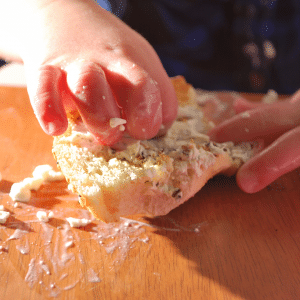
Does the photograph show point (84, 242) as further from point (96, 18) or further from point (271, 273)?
point (96, 18)

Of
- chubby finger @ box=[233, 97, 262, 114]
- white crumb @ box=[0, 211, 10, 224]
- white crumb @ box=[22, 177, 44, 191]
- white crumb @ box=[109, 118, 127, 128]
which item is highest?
white crumb @ box=[109, 118, 127, 128]

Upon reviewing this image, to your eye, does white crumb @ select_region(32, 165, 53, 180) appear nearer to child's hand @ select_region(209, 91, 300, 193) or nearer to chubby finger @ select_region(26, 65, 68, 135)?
chubby finger @ select_region(26, 65, 68, 135)

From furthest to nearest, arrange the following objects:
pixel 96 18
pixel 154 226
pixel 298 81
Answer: pixel 298 81 → pixel 96 18 → pixel 154 226

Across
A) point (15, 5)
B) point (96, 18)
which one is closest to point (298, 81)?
point (96, 18)

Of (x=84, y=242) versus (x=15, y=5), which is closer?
(x=84, y=242)

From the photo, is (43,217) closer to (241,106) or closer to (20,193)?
(20,193)

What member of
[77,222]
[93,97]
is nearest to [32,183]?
[77,222]

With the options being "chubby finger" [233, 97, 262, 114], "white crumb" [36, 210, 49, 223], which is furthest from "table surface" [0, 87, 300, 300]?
"chubby finger" [233, 97, 262, 114]
